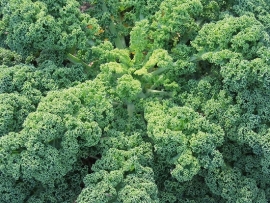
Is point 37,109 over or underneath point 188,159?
over

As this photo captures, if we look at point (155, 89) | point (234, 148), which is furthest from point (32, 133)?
point (234, 148)

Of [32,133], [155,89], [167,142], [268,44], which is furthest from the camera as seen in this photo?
[155,89]

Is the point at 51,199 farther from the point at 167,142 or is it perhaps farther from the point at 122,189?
the point at 167,142

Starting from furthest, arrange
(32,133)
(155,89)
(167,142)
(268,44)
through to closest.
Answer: (155,89)
(268,44)
(167,142)
(32,133)

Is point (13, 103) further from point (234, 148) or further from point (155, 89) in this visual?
point (234, 148)

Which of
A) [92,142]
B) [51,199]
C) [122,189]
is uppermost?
[92,142]

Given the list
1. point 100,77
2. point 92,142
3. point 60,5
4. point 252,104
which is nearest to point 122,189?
point 92,142

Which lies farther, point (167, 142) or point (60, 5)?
point (60, 5)
